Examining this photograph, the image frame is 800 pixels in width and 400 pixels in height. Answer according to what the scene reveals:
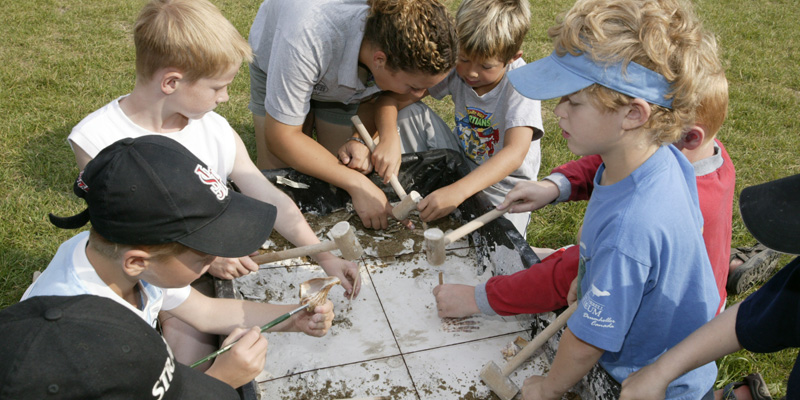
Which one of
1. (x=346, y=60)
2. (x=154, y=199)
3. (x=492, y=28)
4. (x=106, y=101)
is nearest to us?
(x=154, y=199)

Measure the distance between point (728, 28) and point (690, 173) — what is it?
547cm

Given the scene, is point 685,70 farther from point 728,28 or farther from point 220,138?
point 728,28

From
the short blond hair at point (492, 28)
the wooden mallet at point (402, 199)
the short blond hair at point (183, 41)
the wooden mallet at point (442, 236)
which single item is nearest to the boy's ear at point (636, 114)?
the wooden mallet at point (442, 236)

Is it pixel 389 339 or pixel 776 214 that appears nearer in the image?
pixel 776 214

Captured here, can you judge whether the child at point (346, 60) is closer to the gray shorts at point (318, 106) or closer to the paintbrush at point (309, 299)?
the gray shorts at point (318, 106)

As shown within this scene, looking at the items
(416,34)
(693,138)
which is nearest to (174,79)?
(416,34)

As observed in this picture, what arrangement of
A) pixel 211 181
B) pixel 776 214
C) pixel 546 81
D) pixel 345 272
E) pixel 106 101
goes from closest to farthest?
pixel 776 214, pixel 211 181, pixel 546 81, pixel 345 272, pixel 106 101

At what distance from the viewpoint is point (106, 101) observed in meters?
4.01

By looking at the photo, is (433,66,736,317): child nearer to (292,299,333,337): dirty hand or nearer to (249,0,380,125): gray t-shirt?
(292,299,333,337): dirty hand

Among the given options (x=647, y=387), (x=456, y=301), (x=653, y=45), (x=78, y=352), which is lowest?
(x=456, y=301)

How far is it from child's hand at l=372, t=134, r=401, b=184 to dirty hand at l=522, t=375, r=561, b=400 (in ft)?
3.66

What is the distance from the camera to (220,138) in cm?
225

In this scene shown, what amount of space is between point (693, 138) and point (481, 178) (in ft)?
2.98

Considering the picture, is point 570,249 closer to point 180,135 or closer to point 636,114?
point 636,114
